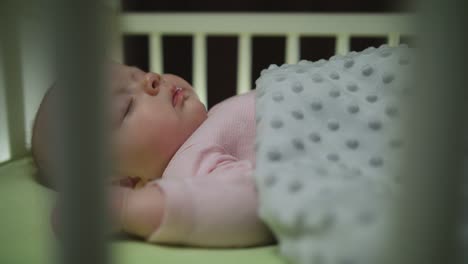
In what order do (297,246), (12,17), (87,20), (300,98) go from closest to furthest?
(87,20), (297,246), (300,98), (12,17)

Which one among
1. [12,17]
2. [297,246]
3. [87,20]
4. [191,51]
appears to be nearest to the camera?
[87,20]

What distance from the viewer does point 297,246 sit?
403 millimetres

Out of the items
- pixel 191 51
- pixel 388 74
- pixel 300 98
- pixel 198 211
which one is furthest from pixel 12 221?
pixel 191 51

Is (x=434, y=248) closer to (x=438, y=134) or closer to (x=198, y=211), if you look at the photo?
(x=438, y=134)

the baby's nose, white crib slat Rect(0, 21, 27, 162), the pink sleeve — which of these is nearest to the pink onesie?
the pink sleeve

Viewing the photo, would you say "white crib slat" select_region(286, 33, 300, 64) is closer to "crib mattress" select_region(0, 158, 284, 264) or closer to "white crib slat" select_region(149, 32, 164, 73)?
"white crib slat" select_region(149, 32, 164, 73)

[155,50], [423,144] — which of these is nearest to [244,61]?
[155,50]

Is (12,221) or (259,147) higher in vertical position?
(259,147)

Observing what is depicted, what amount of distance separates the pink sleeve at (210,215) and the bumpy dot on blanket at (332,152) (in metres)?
0.03

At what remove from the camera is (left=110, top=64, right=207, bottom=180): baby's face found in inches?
23.2

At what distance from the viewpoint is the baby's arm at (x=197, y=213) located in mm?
449

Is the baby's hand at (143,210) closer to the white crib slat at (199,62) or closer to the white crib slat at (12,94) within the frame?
the white crib slat at (12,94)

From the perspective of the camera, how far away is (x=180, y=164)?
1.85ft

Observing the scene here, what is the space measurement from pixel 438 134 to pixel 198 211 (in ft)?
0.86
